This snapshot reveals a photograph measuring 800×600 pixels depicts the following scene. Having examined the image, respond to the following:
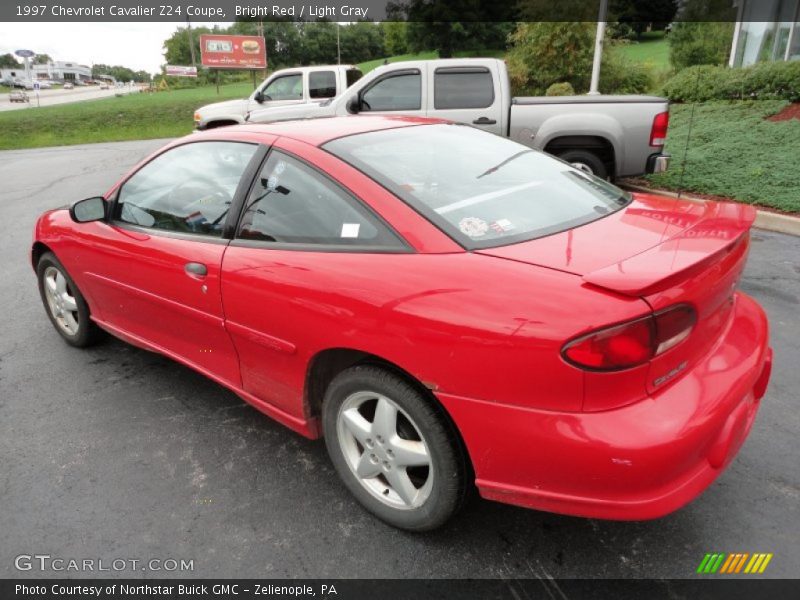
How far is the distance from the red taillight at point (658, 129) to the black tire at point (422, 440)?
6.43 m

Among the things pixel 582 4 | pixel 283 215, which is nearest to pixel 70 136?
pixel 582 4

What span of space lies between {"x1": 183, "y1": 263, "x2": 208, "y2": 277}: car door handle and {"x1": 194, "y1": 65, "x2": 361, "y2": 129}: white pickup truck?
10.1 metres

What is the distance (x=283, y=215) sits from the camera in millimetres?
2543

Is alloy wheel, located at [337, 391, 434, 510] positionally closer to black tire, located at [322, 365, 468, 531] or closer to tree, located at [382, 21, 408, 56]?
black tire, located at [322, 365, 468, 531]

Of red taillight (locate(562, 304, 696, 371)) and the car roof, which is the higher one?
the car roof

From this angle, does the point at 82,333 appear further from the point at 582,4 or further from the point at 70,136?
the point at 70,136

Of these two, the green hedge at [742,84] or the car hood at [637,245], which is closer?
the car hood at [637,245]

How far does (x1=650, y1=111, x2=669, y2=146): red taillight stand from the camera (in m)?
7.25

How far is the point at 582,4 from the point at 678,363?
21142mm

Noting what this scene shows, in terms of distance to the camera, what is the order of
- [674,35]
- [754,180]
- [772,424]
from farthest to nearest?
[674,35], [754,180], [772,424]

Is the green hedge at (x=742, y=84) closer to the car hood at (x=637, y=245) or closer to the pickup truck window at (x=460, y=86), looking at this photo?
the pickup truck window at (x=460, y=86)

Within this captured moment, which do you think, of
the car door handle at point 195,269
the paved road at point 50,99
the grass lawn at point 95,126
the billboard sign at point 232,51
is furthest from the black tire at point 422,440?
the billboard sign at point 232,51

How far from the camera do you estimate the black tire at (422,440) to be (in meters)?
2.06

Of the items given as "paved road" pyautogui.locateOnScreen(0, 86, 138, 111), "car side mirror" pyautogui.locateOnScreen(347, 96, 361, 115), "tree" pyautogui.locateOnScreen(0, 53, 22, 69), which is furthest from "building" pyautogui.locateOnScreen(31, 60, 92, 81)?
"car side mirror" pyautogui.locateOnScreen(347, 96, 361, 115)
